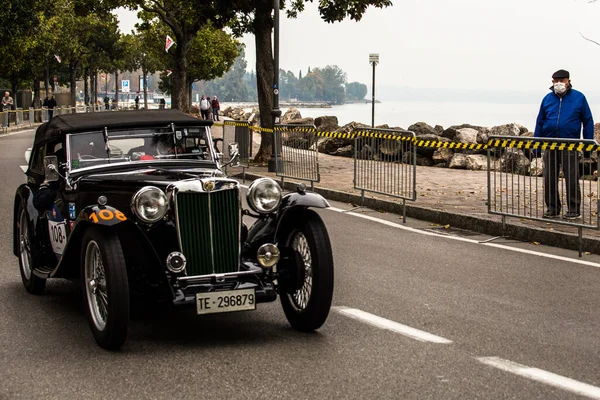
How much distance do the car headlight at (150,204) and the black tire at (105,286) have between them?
0.79 feet

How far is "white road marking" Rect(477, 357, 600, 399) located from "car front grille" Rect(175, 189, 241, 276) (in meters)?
1.78

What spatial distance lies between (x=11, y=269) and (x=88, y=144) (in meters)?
2.29

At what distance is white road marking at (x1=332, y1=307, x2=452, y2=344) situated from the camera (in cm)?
677


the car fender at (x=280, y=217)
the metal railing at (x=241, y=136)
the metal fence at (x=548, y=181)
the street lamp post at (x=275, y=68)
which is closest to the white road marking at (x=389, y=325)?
the car fender at (x=280, y=217)

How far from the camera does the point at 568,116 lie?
1273 cm

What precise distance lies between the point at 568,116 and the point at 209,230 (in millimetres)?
7512

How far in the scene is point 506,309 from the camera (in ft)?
25.9

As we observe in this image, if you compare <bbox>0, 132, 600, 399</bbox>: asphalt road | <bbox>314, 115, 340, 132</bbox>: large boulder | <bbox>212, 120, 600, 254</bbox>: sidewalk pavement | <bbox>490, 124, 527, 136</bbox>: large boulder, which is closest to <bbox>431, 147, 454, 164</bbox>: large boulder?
<bbox>212, 120, 600, 254</bbox>: sidewalk pavement

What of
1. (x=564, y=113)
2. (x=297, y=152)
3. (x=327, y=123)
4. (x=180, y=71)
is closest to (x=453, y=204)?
(x=564, y=113)

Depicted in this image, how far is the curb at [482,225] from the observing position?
1152 cm

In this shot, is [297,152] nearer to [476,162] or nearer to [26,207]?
[476,162]

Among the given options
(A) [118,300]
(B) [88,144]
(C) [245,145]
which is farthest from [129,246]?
(C) [245,145]

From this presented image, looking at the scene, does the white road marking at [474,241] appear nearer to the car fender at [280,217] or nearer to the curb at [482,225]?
the curb at [482,225]

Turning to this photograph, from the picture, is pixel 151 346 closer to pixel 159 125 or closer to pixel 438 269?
pixel 159 125
